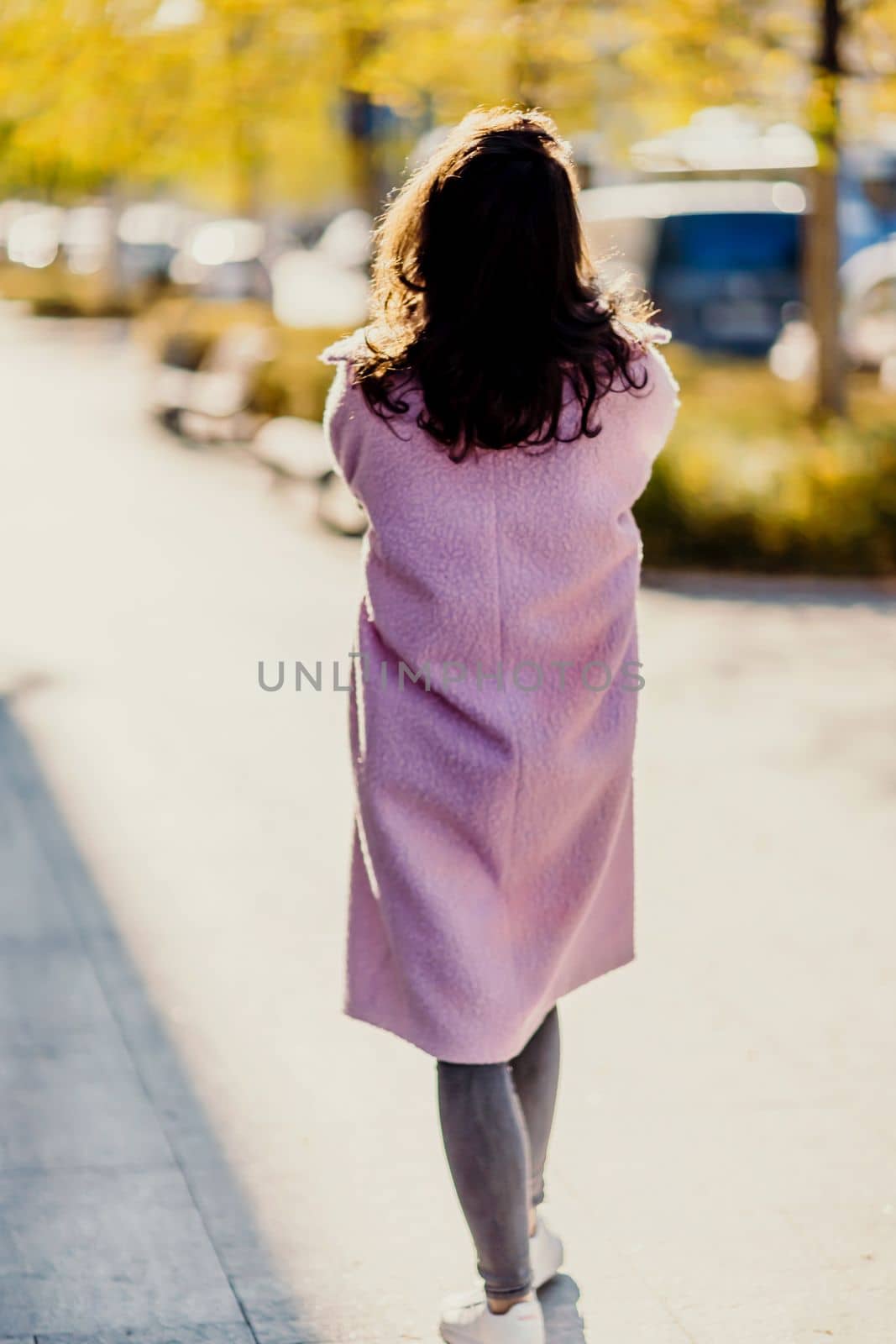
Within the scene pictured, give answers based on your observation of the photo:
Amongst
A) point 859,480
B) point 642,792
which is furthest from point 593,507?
point 859,480

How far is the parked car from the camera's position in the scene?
1941cm

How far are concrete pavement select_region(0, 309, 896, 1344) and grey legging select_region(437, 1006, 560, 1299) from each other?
0.29 m

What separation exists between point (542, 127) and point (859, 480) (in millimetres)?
7432

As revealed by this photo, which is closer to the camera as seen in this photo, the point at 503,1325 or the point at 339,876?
the point at 503,1325

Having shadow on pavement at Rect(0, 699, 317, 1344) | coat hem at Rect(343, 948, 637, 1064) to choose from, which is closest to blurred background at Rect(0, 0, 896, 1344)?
shadow on pavement at Rect(0, 699, 317, 1344)

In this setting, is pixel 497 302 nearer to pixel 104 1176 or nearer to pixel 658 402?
pixel 658 402

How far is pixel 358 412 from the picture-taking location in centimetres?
273

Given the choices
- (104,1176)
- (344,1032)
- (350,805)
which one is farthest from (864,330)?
(104,1176)

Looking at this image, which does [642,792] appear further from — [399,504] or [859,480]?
[859,480]

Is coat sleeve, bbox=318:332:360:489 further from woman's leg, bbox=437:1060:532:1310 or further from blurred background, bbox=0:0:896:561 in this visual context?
woman's leg, bbox=437:1060:532:1310

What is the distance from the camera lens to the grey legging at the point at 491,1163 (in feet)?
9.19

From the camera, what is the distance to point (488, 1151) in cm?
280

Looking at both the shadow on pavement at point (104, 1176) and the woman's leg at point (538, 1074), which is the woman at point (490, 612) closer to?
the woman's leg at point (538, 1074)

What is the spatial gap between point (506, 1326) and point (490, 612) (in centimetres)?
107
